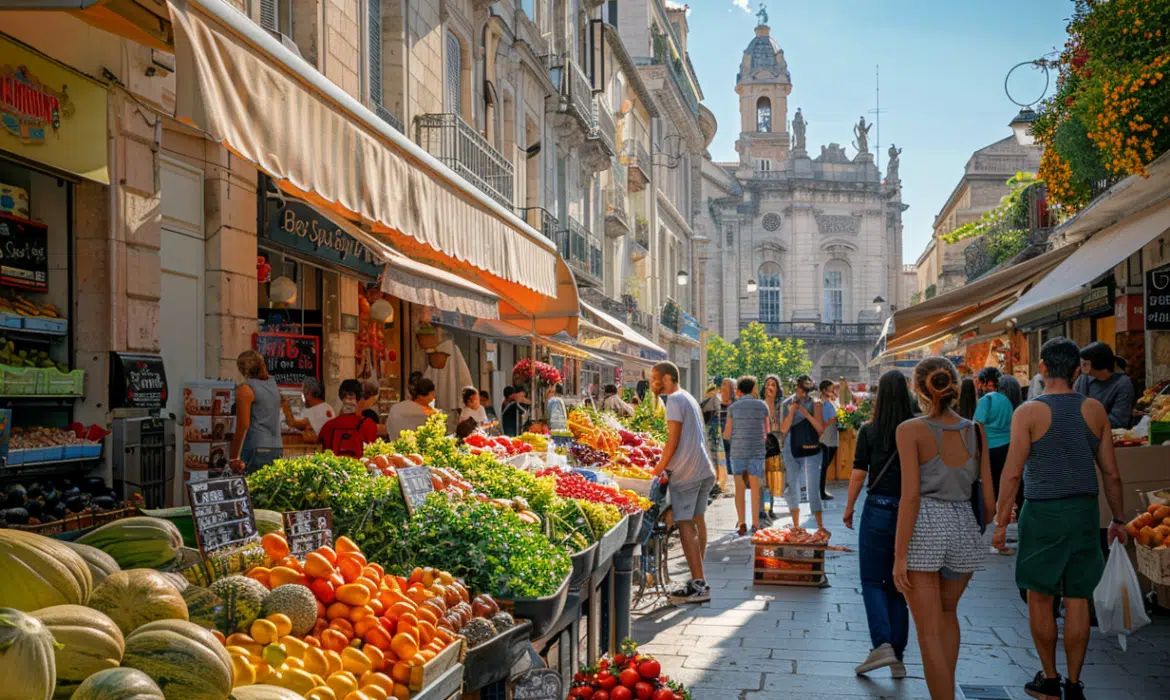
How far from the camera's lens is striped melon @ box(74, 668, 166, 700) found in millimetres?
2533

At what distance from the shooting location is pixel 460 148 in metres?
15.2

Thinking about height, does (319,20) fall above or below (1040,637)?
above

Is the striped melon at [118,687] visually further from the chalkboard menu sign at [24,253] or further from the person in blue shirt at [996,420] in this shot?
the person in blue shirt at [996,420]

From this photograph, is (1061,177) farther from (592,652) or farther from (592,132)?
(592,132)

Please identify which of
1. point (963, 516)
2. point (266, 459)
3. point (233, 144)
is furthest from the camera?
point (266, 459)

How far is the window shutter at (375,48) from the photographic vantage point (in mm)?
13516

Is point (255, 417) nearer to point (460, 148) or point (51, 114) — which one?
point (51, 114)

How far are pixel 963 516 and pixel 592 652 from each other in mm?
2216

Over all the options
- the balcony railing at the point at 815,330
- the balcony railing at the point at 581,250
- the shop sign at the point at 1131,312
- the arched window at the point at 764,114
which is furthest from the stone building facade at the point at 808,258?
the shop sign at the point at 1131,312

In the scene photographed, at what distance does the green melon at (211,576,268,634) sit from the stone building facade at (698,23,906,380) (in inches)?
2642

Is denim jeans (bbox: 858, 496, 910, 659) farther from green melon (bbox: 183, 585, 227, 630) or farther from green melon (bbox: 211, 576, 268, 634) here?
green melon (bbox: 183, 585, 227, 630)

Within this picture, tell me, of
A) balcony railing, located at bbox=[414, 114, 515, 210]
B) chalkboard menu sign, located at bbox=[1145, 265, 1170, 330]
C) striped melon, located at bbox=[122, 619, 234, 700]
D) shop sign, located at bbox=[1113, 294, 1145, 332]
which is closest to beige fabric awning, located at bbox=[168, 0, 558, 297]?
striped melon, located at bbox=[122, 619, 234, 700]

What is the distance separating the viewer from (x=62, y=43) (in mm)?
6949

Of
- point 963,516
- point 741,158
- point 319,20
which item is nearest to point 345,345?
point 319,20
